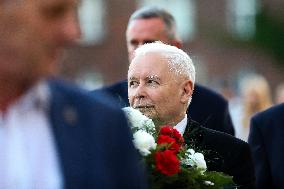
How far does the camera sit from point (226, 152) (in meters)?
5.04

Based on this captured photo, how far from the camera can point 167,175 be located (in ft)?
12.5

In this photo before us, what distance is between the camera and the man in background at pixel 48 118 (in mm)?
2119

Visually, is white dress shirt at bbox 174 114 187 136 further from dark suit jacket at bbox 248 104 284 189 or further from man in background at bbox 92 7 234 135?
dark suit jacket at bbox 248 104 284 189

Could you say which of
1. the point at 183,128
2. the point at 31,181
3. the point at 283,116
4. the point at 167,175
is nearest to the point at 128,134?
the point at 31,181

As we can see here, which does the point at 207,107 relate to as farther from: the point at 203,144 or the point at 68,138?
the point at 68,138

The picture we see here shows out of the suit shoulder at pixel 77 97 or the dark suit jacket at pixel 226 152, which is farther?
the dark suit jacket at pixel 226 152

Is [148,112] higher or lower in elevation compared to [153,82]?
lower

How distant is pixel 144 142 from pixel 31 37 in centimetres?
183

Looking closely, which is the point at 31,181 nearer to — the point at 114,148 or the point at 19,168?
the point at 19,168

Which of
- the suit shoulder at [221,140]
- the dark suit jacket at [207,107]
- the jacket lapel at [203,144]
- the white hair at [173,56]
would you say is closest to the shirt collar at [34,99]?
the jacket lapel at [203,144]

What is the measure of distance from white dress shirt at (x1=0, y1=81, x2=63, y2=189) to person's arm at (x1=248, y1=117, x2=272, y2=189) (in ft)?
12.4

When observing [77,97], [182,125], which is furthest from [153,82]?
[77,97]

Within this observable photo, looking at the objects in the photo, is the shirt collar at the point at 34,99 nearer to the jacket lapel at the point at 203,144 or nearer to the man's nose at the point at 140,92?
the jacket lapel at the point at 203,144

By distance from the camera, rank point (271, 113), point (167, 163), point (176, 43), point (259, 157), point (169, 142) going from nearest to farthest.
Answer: point (167, 163)
point (169, 142)
point (259, 157)
point (271, 113)
point (176, 43)
